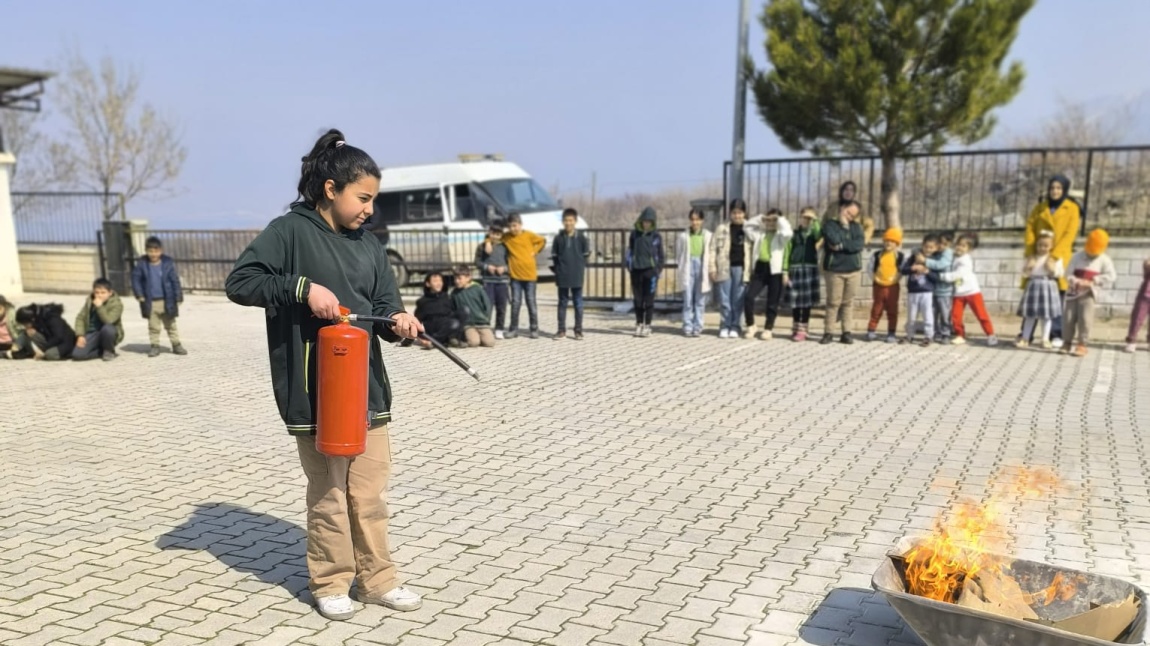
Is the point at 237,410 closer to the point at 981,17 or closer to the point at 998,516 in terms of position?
the point at 998,516

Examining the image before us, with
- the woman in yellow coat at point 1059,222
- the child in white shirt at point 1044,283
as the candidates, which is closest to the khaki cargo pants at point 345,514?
the child in white shirt at point 1044,283

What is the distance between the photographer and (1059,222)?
1142cm

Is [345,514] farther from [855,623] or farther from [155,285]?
[155,285]

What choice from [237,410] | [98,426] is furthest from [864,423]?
[98,426]

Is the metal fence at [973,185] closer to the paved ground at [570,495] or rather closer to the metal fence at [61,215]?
the paved ground at [570,495]

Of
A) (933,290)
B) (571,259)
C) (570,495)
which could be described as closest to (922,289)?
(933,290)

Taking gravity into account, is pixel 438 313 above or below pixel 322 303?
below

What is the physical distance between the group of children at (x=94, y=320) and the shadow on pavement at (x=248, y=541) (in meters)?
6.55

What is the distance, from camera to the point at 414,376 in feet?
32.2

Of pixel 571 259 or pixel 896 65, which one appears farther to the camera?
pixel 896 65

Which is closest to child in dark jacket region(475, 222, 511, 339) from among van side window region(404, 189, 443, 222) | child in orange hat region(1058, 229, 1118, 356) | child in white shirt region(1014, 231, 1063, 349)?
child in white shirt region(1014, 231, 1063, 349)

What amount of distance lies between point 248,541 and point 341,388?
70.0 inches

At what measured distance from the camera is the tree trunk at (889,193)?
13969 millimetres

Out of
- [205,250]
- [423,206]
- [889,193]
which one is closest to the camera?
[889,193]
